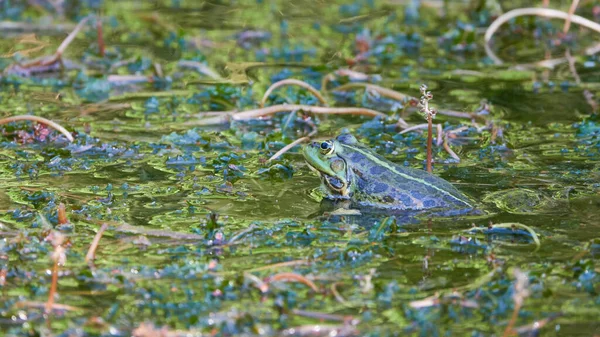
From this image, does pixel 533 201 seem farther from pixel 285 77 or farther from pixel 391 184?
pixel 285 77

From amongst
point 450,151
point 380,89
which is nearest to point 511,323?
point 450,151

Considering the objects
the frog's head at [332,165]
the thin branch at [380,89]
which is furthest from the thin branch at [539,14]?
the frog's head at [332,165]

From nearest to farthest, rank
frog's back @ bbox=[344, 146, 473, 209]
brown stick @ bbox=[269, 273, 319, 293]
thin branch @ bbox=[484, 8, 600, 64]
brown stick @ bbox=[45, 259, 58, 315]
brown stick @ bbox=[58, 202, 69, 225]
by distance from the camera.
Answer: brown stick @ bbox=[45, 259, 58, 315] < brown stick @ bbox=[269, 273, 319, 293] < brown stick @ bbox=[58, 202, 69, 225] < frog's back @ bbox=[344, 146, 473, 209] < thin branch @ bbox=[484, 8, 600, 64]

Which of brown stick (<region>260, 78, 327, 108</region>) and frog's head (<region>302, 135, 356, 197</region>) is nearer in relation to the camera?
frog's head (<region>302, 135, 356, 197</region>)

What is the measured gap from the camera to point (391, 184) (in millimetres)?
6211

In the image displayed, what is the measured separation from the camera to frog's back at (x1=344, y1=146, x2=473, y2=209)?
240 inches

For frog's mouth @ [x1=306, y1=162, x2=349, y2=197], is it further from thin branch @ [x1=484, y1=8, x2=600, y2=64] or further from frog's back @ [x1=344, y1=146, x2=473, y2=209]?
thin branch @ [x1=484, y1=8, x2=600, y2=64]

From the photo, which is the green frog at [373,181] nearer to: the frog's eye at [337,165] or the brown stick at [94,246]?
the frog's eye at [337,165]

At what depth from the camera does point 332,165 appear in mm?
6391

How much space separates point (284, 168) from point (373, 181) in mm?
952

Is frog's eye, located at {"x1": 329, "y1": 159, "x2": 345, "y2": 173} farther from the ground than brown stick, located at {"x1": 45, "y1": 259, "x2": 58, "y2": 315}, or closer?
farther from the ground

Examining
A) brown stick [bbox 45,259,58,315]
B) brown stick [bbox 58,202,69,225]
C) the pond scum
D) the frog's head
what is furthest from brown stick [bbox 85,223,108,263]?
the frog's head

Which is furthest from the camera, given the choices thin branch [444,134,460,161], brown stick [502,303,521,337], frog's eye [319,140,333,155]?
thin branch [444,134,460,161]

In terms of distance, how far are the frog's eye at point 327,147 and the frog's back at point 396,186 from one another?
12 cm
